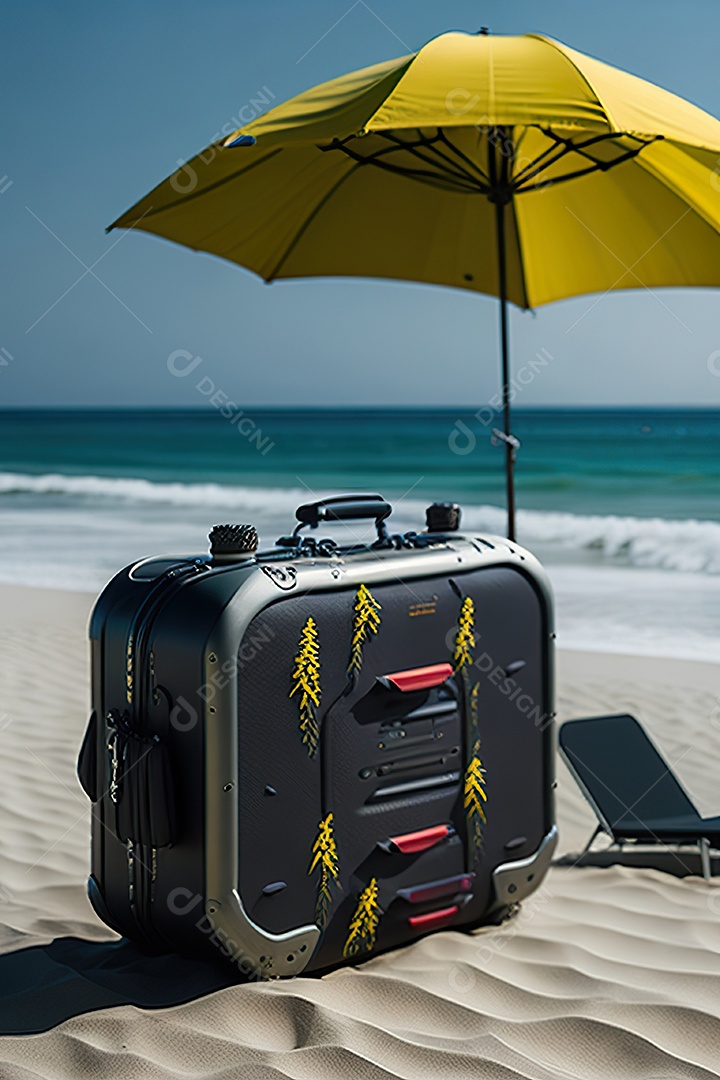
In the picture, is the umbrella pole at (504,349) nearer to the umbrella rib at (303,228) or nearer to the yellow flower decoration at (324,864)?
the umbrella rib at (303,228)

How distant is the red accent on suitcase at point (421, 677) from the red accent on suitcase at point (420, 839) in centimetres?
38

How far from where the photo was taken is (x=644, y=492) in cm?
2578

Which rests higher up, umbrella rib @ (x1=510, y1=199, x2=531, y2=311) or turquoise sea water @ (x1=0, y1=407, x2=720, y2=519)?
umbrella rib @ (x1=510, y1=199, x2=531, y2=311)

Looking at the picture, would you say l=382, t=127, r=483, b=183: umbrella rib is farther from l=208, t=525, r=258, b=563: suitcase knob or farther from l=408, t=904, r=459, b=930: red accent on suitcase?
l=408, t=904, r=459, b=930: red accent on suitcase

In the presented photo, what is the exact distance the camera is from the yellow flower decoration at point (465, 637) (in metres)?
2.87

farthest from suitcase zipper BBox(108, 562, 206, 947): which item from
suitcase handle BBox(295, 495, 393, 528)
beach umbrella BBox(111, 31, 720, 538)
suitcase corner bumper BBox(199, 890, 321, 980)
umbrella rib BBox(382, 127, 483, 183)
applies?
umbrella rib BBox(382, 127, 483, 183)

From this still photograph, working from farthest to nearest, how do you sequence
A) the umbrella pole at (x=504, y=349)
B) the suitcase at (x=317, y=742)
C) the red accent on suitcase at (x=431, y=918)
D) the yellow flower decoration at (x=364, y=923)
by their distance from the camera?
1. the umbrella pole at (x=504, y=349)
2. the red accent on suitcase at (x=431, y=918)
3. the yellow flower decoration at (x=364, y=923)
4. the suitcase at (x=317, y=742)

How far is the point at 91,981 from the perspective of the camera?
2645 mm

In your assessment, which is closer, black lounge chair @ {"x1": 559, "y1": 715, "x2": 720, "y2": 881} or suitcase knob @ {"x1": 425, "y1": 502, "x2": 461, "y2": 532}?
suitcase knob @ {"x1": 425, "y1": 502, "x2": 461, "y2": 532}

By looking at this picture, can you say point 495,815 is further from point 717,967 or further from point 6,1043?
point 6,1043

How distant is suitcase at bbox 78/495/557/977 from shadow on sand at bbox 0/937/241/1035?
71 mm

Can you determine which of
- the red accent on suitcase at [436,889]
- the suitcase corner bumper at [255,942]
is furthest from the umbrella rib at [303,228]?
the suitcase corner bumper at [255,942]

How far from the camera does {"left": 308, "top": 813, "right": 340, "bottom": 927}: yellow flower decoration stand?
2.64 meters

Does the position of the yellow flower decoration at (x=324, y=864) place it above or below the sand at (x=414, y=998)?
above
